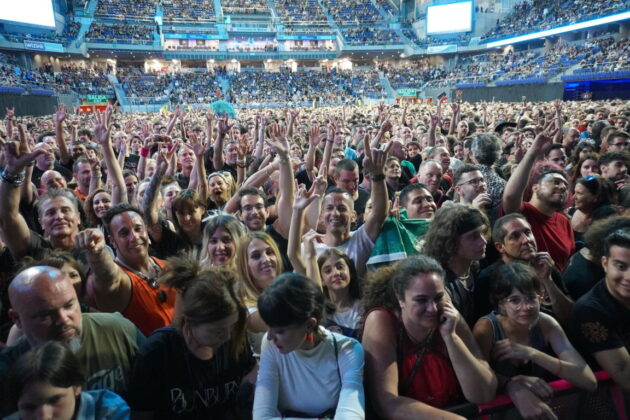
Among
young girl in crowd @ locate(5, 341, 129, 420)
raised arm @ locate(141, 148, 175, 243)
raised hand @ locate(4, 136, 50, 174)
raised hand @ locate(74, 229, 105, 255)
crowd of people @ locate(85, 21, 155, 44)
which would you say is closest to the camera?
young girl in crowd @ locate(5, 341, 129, 420)

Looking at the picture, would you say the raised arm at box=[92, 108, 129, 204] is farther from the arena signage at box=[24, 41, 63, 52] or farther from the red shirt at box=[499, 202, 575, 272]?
the arena signage at box=[24, 41, 63, 52]

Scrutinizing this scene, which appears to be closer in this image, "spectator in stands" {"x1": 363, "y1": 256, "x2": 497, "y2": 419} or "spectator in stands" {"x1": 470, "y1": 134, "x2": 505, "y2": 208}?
"spectator in stands" {"x1": 363, "y1": 256, "x2": 497, "y2": 419}

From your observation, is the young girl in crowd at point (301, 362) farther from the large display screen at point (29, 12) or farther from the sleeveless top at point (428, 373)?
the large display screen at point (29, 12)

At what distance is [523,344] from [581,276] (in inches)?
36.2

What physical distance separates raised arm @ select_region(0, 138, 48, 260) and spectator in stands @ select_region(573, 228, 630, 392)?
136 inches

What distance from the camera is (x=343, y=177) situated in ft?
15.0

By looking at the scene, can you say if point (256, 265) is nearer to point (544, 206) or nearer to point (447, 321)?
point (447, 321)

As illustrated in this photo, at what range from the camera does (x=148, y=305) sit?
2.66 meters

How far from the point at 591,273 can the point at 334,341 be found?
1830mm

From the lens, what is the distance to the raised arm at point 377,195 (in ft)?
10.6

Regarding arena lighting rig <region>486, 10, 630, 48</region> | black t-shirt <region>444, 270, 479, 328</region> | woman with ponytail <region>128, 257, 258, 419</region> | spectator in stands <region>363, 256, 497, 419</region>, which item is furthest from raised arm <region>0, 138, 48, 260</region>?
arena lighting rig <region>486, 10, 630, 48</region>

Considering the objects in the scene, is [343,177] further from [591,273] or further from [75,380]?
[75,380]

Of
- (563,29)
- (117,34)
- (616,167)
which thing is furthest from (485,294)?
(117,34)

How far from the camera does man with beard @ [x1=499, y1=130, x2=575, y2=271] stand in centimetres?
333
